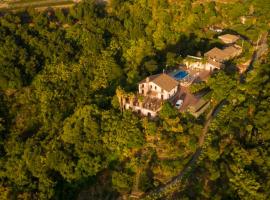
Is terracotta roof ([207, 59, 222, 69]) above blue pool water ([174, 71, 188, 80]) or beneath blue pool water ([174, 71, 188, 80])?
above

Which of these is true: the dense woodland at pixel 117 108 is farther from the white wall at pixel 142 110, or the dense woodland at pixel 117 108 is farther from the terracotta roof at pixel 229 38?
the white wall at pixel 142 110

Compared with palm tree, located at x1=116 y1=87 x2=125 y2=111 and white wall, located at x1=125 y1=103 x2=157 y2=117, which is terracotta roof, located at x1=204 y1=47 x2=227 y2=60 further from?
palm tree, located at x1=116 y1=87 x2=125 y2=111

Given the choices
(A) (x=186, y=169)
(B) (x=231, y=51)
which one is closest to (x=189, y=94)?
(A) (x=186, y=169)

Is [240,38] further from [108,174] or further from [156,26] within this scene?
[108,174]

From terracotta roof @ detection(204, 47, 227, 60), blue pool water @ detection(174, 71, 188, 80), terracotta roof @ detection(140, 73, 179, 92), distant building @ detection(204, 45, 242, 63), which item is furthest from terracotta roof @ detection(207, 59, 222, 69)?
terracotta roof @ detection(140, 73, 179, 92)

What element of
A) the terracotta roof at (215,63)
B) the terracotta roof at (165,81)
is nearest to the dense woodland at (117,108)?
the terracotta roof at (215,63)

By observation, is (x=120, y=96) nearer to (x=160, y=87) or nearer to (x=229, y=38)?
(x=160, y=87)

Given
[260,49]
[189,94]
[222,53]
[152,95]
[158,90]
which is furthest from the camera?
[260,49]
